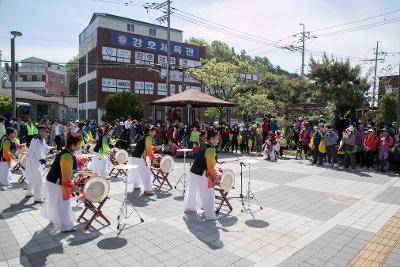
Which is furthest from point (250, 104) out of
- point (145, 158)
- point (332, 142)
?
point (145, 158)

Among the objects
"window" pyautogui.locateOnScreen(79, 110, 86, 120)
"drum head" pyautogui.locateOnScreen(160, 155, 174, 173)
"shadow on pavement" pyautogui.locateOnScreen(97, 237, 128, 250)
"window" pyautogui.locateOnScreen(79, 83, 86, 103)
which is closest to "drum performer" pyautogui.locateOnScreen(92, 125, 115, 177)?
"drum head" pyautogui.locateOnScreen(160, 155, 174, 173)

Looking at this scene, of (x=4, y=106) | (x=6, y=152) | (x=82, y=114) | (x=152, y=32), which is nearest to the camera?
(x=6, y=152)

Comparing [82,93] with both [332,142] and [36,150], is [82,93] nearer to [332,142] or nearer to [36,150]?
[332,142]

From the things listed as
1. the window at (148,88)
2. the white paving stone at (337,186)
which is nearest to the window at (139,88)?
the window at (148,88)

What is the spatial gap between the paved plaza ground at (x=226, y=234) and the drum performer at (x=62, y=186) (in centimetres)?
24

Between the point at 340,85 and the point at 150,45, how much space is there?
29.1 meters

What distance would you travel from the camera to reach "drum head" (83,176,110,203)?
6180 mm

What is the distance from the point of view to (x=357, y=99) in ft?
80.4

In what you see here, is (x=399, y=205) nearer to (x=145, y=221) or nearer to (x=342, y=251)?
(x=342, y=251)

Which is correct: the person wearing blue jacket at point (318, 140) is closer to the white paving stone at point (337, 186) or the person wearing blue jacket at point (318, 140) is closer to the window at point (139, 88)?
the white paving stone at point (337, 186)

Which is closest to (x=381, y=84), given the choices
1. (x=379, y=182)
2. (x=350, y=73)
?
(x=350, y=73)

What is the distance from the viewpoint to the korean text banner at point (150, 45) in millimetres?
43094

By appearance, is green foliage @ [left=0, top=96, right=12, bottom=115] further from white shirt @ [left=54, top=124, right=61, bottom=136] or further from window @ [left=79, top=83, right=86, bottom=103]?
window @ [left=79, top=83, right=86, bottom=103]

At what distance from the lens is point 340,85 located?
24719 millimetres
